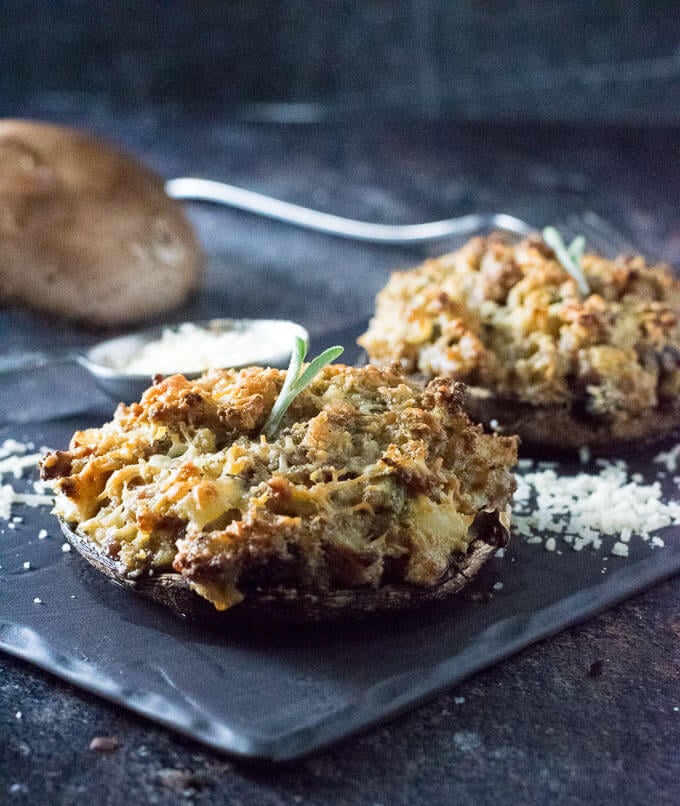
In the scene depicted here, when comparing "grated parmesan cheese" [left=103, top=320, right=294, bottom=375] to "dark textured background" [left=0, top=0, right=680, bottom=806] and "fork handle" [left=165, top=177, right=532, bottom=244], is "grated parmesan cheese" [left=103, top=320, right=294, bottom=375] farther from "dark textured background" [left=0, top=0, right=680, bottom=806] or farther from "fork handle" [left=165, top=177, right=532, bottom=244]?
"fork handle" [left=165, top=177, right=532, bottom=244]

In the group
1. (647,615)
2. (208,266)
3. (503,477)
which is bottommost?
(208,266)

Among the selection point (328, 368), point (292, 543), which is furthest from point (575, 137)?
point (292, 543)

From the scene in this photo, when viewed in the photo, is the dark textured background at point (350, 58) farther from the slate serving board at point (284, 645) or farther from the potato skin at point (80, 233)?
the slate serving board at point (284, 645)

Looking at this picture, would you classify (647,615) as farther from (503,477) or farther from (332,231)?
(332,231)

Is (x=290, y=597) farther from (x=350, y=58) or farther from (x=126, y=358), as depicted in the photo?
(x=350, y=58)

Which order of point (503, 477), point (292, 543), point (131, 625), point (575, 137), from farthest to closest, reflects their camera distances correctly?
point (575, 137), point (503, 477), point (131, 625), point (292, 543)

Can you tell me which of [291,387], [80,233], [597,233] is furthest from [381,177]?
[291,387]
